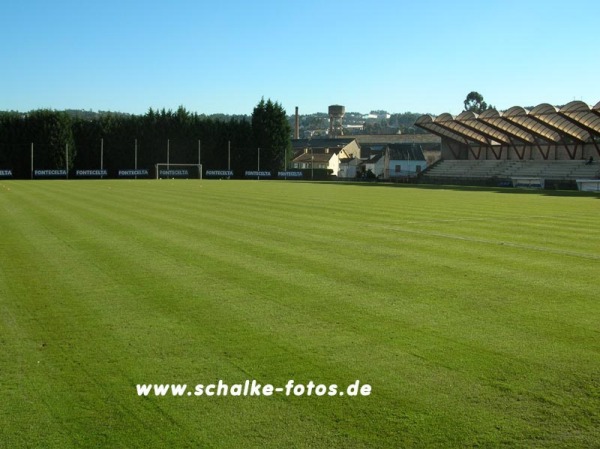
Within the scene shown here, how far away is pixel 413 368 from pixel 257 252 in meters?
7.09

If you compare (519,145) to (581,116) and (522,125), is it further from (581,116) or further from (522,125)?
(581,116)

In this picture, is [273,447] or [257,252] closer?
Answer: [273,447]

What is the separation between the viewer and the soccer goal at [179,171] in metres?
83.5

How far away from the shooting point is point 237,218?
20.3m

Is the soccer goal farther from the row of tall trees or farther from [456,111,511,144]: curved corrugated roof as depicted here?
[456,111,511,144]: curved corrugated roof

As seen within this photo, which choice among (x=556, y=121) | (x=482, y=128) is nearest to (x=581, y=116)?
(x=556, y=121)

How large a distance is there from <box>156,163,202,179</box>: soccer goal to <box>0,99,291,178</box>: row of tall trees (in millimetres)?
1356

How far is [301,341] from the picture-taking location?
261 inches

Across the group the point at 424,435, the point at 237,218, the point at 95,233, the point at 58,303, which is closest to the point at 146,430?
the point at 424,435

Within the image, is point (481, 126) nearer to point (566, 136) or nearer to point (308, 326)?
point (566, 136)

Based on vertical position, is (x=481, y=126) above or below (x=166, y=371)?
above

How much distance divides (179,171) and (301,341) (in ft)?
264

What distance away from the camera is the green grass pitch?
4609mm

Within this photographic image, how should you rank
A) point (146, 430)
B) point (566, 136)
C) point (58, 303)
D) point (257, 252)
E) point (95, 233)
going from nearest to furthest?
point (146, 430), point (58, 303), point (257, 252), point (95, 233), point (566, 136)
